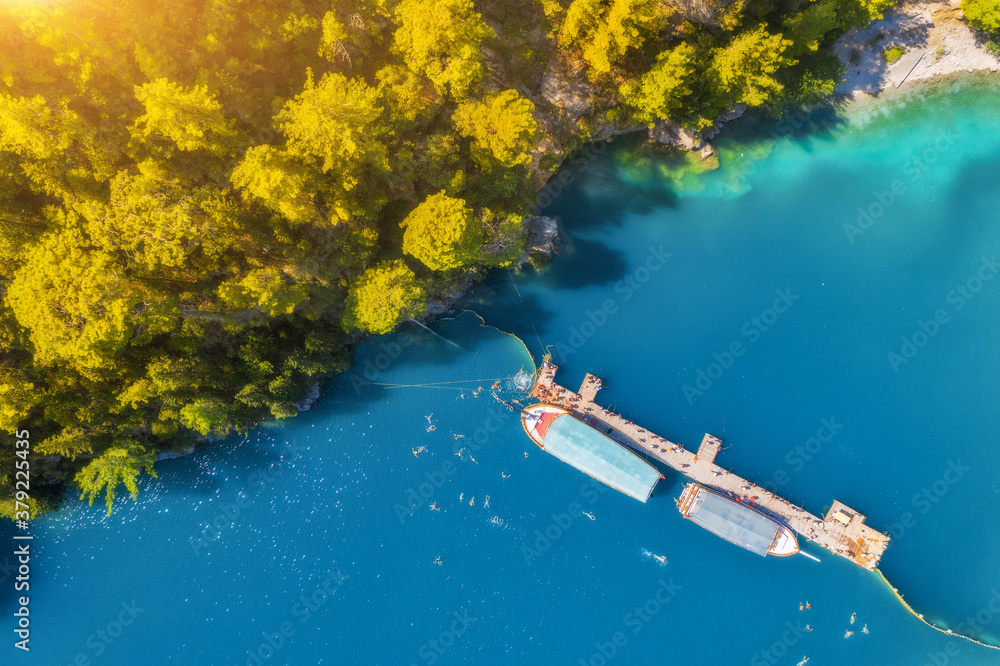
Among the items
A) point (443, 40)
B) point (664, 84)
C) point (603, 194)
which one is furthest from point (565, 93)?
point (443, 40)

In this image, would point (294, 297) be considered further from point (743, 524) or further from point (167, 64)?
point (743, 524)

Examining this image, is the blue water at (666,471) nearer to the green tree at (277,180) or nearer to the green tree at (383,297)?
the green tree at (383,297)

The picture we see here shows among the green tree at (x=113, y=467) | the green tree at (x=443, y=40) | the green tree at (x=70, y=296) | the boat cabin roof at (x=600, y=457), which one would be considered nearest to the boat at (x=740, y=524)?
the boat cabin roof at (x=600, y=457)

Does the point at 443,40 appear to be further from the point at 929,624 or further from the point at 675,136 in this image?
the point at 929,624

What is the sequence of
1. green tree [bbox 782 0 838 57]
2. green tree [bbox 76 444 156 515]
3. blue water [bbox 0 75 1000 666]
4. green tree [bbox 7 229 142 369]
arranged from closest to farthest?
Result: 1. green tree [bbox 7 229 142 369]
2. green tree [bbox 782 0 838 57]
3. green tree [bbox 76 444 156 515]
4. blue water [bbox 0 75 1000 666]

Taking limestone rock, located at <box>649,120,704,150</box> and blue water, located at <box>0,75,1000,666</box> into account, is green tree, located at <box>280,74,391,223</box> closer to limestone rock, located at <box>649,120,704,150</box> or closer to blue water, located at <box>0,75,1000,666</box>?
blue water, located at <box>0,75,1000,666</box>

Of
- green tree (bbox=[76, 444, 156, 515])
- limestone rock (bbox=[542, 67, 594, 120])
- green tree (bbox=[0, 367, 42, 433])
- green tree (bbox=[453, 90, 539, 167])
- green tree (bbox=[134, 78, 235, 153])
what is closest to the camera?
green tree (bbox=[134, 78, 235, 153])

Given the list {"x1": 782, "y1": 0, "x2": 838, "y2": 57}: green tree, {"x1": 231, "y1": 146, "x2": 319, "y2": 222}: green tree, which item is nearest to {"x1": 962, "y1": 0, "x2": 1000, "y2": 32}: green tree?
{"x1": 782, "y1": 0, "x2": 838, "y2": 57}: green tree
